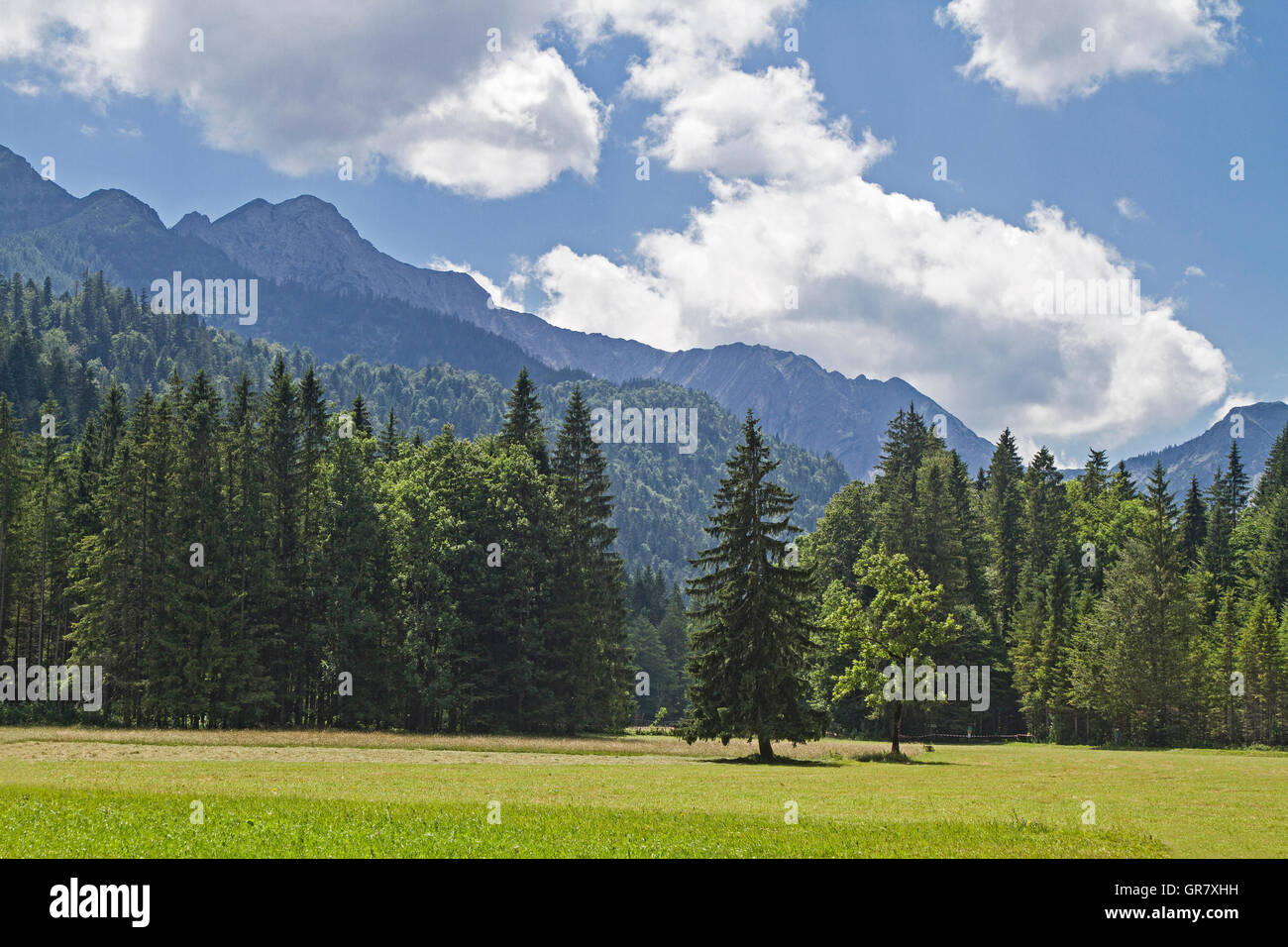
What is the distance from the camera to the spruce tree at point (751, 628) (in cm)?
4653

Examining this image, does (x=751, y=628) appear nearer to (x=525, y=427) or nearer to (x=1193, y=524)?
(x=525, y=427)

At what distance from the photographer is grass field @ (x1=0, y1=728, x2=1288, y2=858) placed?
17359mm

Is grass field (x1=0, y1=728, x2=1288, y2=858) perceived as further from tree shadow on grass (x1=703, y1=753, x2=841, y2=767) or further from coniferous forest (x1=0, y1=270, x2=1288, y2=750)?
coniferous forest (x1=0, y1=270, x2=1288, y2=750)

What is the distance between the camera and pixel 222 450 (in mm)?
63688

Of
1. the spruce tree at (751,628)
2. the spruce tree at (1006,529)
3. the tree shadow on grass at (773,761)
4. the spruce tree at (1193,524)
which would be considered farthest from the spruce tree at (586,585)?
the spruce tree at (1193,524)

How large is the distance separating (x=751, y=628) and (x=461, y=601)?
24543 mm

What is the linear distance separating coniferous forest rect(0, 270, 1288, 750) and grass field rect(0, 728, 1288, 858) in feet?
37.0

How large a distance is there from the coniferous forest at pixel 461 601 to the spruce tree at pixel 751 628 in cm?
13

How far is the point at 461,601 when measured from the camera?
64.1m

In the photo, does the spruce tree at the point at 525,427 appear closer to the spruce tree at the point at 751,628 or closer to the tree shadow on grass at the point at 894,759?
the spruce tree at the point at 751,628

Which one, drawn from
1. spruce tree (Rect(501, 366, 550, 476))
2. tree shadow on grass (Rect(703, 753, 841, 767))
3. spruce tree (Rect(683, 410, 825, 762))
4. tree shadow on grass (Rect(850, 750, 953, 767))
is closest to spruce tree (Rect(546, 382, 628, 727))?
spruce tree (Rect(501, 366, 550, 476))

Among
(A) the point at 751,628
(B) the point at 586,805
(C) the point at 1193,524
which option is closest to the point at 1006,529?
(C) the point at 1193,524
